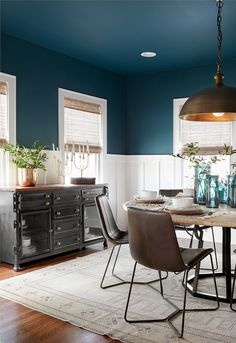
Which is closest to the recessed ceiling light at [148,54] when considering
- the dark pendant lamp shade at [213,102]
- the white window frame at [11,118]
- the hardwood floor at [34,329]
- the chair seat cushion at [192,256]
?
the white window frame at [11,118]

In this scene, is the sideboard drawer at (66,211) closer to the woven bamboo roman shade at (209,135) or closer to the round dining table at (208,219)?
the round dining table at (208,219)

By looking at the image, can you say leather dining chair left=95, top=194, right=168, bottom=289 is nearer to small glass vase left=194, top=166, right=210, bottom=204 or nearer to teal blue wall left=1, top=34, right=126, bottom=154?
small glass vase left=194, top=166, right=210, bottom=204

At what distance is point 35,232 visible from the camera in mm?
4113

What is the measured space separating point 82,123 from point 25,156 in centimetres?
140

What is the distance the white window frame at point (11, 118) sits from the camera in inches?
172

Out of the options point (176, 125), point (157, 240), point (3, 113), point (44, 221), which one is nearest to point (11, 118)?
point (3, 113)

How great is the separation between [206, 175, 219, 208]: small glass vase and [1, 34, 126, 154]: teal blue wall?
2.46 meters

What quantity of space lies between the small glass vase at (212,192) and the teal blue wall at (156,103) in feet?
9.20

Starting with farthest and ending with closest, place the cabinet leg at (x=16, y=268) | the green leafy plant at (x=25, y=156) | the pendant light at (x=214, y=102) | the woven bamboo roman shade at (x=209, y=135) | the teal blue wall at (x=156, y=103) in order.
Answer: the teal blue wall at (x=156, y=103)
the woven bamboo roman shade at (x=209, y=135)
the green leafy plant at (x=25, y=156)
the cabinet leg at (x=16, y=268)
the pendant light at (x=214, y=102)

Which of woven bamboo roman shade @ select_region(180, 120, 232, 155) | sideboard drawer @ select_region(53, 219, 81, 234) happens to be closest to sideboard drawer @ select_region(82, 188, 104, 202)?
sideboard drawer @ select_region(53, 219, 81, 234)

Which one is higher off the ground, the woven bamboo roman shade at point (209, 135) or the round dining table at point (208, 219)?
the woven bamboo roman shade at point (209, 135)

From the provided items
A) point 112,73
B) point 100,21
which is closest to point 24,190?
point 100,21

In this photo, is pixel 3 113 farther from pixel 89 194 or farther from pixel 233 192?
pixel 233 192

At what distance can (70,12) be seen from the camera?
12.4 feet
